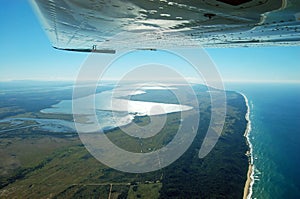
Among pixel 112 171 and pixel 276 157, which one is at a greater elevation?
pixel 276 157

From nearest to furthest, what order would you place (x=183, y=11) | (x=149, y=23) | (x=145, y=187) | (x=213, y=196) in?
(x=183, y=11) < (x=149, y=23) < (x=213, y=196) < (x=145, y=187)

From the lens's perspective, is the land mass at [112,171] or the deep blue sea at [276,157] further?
the land mass at [112,171]

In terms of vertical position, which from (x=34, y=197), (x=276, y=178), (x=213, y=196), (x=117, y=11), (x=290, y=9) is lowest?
(x=34, y=197)

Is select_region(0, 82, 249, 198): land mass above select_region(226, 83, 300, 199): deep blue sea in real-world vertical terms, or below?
below

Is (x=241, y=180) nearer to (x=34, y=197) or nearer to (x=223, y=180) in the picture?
(x=223, y=180)

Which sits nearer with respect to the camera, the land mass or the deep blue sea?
the deep blue sea

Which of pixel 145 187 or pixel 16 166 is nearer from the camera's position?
pixel 145 187

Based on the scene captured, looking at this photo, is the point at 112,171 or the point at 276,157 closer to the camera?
the point at 276,157

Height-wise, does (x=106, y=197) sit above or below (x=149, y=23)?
below

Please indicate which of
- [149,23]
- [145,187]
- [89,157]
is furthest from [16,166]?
[149,23]

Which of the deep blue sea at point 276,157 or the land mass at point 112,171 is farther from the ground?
the deep blue sea at point 276,157

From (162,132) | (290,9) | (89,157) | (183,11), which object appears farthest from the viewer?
(162,132)
